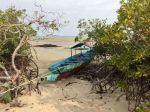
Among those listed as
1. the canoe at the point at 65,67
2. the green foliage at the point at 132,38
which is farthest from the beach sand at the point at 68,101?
the green foliage at the point at 132,38

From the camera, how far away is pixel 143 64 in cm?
727

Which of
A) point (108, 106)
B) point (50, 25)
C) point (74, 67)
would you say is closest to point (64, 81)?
point (74, 67)

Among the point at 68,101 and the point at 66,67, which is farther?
the point at 66,67

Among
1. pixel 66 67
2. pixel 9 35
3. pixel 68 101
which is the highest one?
pixel 9 35

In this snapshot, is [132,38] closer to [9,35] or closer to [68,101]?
[68,101]

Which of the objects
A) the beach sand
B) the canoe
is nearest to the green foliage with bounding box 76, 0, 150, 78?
the beach sand

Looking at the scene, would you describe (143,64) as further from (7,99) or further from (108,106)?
(7,99)

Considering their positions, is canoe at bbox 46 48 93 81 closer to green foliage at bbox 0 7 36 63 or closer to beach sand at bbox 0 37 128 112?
beach sand at bbox 0 37 128 112

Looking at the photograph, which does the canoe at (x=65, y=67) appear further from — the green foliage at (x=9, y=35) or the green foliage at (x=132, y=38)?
the green foliage at (x=132, y=38)

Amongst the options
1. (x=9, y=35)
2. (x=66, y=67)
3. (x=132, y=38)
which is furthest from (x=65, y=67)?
(x=132, y=38)

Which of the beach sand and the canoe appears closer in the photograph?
the beach sand

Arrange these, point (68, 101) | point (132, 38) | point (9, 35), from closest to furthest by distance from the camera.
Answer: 1. point (132, 38)
2. point (68, 101)
3. point (9, 35)

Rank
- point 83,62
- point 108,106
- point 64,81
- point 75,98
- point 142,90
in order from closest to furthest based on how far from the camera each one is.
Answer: point 142,90, point 108,106, point 75,98, point 64,81, point 83,62

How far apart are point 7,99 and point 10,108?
0.42m
